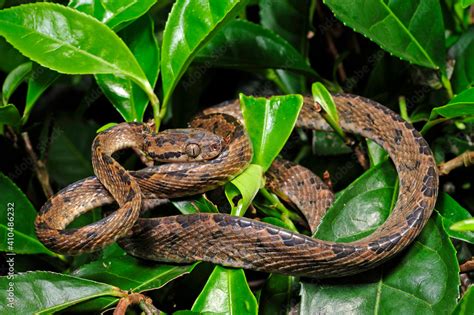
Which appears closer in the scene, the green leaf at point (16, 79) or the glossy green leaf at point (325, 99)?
the glossy green leaf at point (325, 99)

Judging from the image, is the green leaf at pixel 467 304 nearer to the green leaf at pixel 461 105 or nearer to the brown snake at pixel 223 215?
the brown snake at pixel 223 215

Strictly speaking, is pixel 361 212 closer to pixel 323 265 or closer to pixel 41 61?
pixel 323 265

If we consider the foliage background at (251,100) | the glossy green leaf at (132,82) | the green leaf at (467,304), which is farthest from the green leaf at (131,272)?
the green leaf at (467,304)

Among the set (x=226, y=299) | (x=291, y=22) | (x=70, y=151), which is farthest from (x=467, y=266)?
(x=70, y=151)

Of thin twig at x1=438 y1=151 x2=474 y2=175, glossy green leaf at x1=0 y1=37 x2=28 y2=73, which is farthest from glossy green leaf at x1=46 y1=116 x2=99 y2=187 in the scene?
thin twig at x1=438 y1=151 x2=474 y2=175

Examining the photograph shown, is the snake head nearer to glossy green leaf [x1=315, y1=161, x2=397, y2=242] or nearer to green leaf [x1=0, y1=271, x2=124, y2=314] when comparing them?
glossy green leaf [x1=315, y1=161, x2=397, y2=242]

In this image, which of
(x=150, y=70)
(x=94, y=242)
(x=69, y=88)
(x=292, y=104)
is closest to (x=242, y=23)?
(x=150, y=70)

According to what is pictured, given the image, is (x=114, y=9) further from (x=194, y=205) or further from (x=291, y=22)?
(x=291, y=22)
